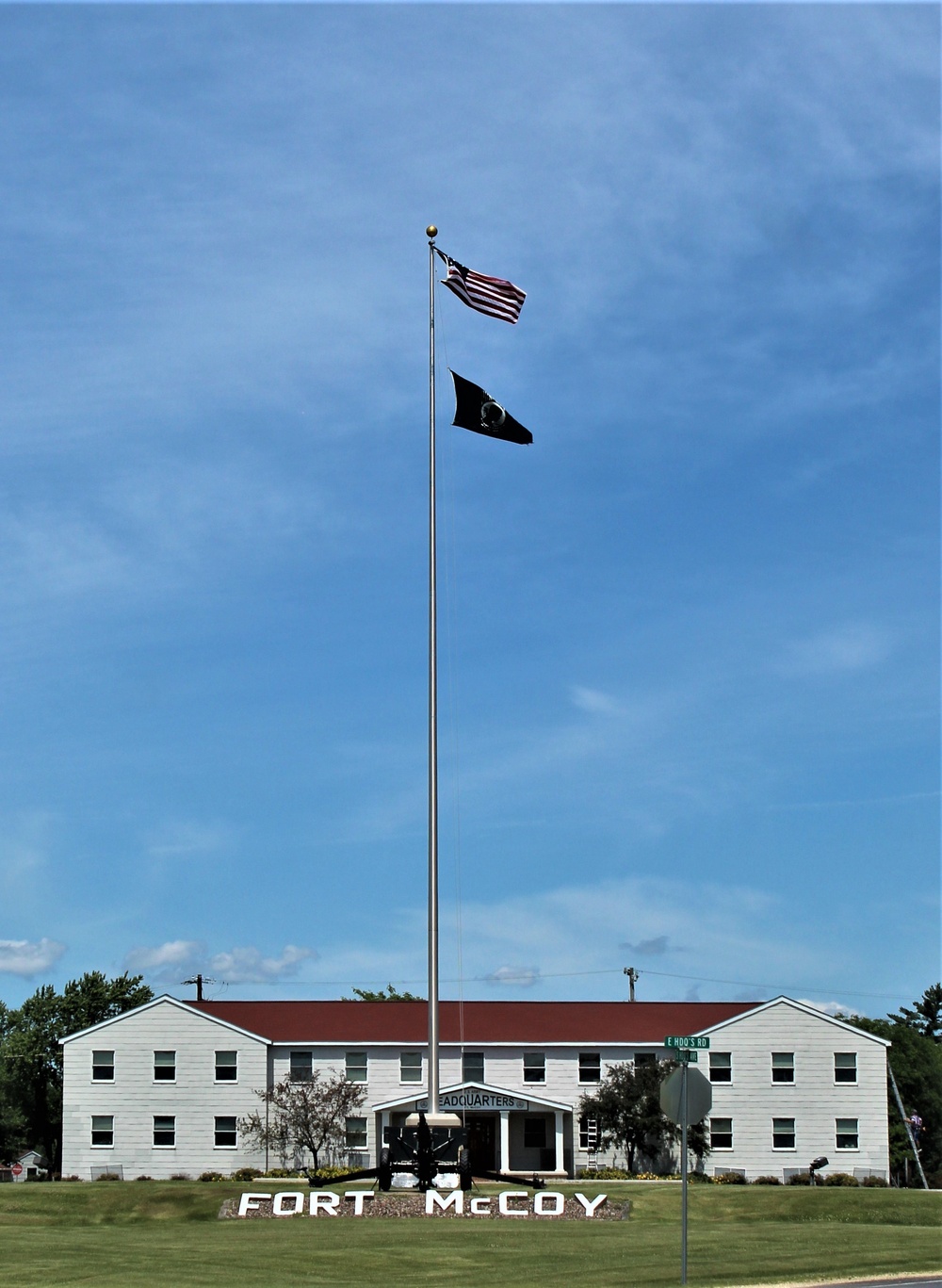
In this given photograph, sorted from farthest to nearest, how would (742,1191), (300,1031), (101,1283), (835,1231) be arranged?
(300,1031)
(742,1191)
(835,1231)
(101,1283)

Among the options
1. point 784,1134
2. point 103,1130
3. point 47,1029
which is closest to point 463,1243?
point 784,1134

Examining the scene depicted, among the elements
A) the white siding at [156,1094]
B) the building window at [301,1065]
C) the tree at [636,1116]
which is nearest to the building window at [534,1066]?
the tree at [636,1116]

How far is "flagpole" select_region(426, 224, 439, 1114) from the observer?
3038 cm

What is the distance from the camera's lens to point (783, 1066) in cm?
6200

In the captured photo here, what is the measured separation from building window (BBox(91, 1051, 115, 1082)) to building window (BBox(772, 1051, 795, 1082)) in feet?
90.9

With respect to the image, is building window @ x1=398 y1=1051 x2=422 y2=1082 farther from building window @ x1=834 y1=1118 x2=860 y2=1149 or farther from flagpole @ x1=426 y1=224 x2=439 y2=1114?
flagpole @ x1=426 y1=224 x2=439 y2=1114

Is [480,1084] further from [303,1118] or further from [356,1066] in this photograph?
[303,1118]

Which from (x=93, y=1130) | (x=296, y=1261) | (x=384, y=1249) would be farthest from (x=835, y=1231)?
(x=93, y=1130)

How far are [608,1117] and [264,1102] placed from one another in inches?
558

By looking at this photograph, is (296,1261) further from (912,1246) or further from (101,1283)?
(912,1246)

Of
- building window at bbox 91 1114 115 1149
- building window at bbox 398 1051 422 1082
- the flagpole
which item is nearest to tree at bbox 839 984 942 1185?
building window at bbox 398 1051 422 1082

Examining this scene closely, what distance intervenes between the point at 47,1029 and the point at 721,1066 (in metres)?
38.1

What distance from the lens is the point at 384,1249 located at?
2847 centimetres

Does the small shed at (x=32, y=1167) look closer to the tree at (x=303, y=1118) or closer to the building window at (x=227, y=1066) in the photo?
the building window at (x=227, y=1066)
